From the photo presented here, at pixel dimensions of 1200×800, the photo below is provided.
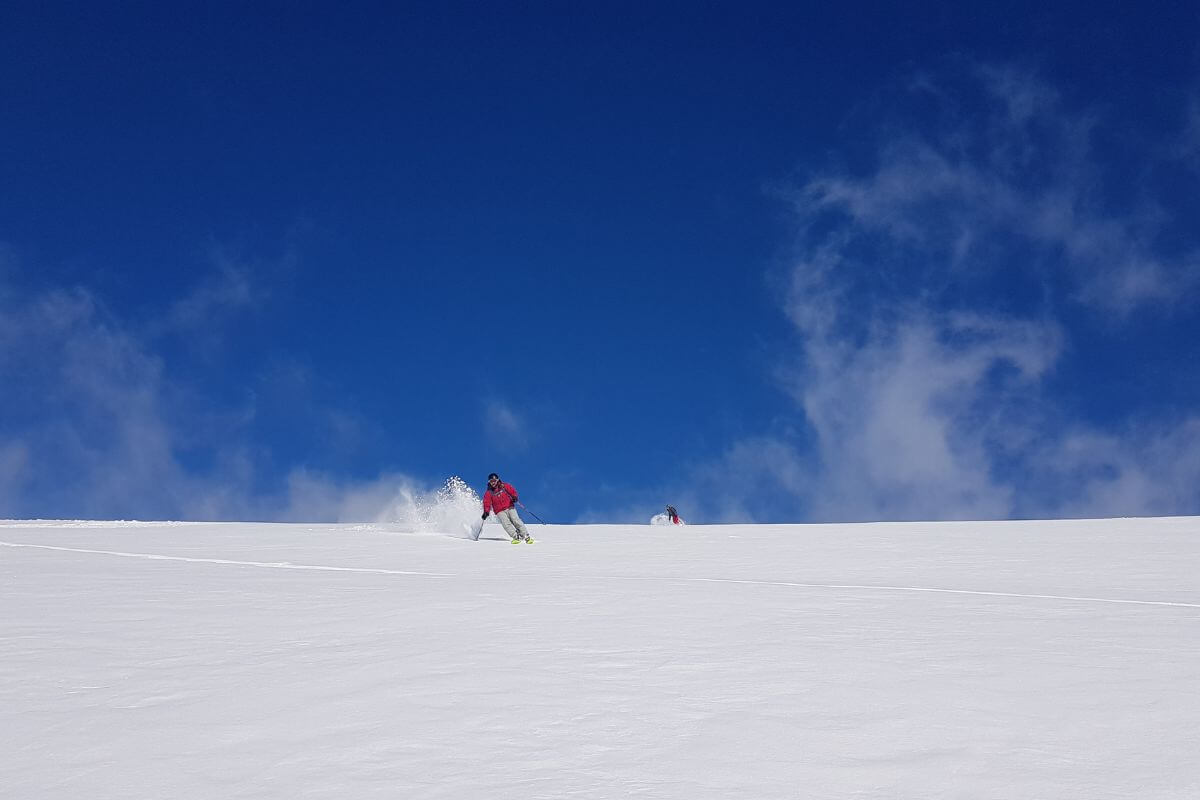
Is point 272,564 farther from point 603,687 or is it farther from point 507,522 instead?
point 603,687

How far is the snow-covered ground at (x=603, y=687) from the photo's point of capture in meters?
4.18

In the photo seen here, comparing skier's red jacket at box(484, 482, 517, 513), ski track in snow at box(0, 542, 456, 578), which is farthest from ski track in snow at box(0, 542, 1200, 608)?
skier's red jacket at box(484, 482, 517, 513)

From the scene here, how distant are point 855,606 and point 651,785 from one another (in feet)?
20.0

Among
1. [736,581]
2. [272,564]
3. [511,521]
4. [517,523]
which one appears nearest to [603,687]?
[736,581]

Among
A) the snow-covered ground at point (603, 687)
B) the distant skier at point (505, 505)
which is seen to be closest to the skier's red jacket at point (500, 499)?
the distant skier at point (505, 505)

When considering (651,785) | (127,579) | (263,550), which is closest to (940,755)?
(651,785)

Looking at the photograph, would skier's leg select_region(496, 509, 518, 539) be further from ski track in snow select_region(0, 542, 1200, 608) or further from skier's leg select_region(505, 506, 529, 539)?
ski track in snow select_region(0, 542, 1200, 608)

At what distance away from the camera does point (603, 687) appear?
573cm

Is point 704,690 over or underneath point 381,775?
over

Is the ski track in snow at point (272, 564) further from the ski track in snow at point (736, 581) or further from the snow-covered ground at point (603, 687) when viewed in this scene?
the snow-covered ground at point (603, 687)

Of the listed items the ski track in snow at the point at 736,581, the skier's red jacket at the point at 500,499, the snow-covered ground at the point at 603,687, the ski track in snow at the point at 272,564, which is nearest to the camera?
the snow-covered ground at the point at 603,687

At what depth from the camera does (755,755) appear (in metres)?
4.40

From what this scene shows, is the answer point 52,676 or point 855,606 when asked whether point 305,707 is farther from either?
point 855,606

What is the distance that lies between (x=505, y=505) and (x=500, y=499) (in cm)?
21
